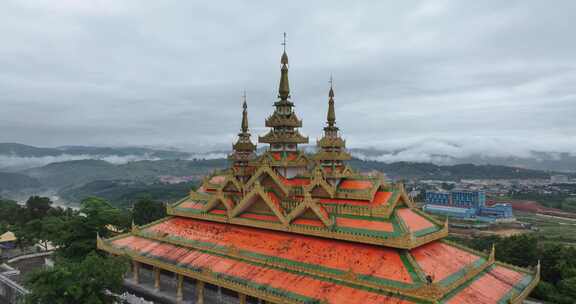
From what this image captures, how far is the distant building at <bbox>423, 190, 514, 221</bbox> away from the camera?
352 ft

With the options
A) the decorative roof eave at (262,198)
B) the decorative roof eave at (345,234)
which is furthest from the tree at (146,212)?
the decorative roof eave at (262,198)

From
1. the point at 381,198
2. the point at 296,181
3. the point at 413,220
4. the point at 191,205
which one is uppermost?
the point at 296,181

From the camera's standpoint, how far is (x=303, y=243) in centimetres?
2531

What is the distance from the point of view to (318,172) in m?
27.2

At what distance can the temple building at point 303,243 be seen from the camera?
20891 mm

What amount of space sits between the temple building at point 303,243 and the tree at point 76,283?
538cm

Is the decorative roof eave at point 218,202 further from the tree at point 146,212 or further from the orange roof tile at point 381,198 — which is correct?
the tree at point 146,212

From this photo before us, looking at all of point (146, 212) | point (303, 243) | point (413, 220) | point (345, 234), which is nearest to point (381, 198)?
point (413, 220)

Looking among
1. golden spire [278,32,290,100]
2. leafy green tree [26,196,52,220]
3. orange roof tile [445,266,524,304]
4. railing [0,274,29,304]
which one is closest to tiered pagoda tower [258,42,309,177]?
golden spire [278,32,290,100]

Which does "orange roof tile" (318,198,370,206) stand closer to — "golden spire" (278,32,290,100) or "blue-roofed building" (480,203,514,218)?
"golden spire" (278,32,290,100)

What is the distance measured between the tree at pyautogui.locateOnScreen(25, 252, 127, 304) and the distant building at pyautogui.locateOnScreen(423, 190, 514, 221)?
328ft

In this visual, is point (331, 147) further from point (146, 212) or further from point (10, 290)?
point (146, 212)

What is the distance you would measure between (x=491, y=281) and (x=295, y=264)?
1259cm

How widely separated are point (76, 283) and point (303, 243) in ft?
46.8
